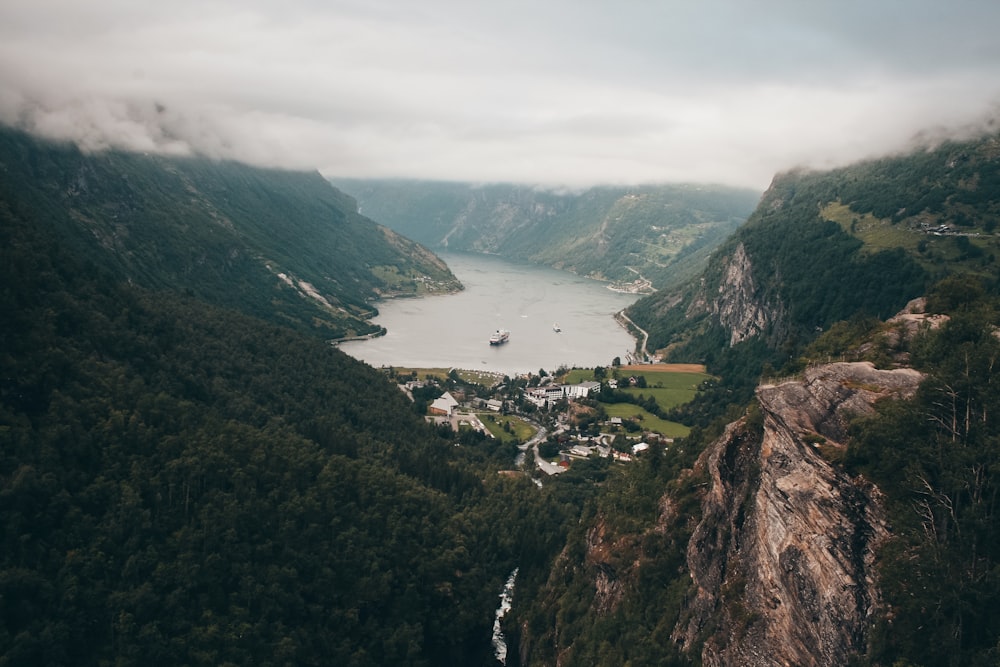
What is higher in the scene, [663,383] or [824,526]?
[824,526]

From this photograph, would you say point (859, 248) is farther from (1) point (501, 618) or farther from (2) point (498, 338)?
(1) point (501, 618)

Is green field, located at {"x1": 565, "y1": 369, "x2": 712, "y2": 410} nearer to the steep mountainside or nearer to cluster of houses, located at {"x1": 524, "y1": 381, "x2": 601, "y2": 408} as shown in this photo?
cluster of houses, located at {"x1": 524, "y1": 381, "x2": 601, "y2": 408}

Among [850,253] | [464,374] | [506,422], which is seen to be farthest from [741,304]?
[506,422]

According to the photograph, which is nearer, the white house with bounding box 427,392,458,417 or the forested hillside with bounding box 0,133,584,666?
the forested hillside with bounding box 0,133,584,666

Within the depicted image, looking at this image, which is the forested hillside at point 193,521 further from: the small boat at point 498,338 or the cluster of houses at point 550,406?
the small boat at point 498,338

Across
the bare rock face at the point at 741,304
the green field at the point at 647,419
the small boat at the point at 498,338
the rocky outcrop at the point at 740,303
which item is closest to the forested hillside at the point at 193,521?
the green field at the point at 647,419

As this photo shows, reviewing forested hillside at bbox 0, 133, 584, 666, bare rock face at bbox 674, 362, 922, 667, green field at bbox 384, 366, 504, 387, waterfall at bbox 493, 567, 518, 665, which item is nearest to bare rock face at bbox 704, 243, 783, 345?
green field at bbox 384, 366, 504, 387

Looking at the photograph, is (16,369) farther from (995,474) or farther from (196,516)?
(995,474)
